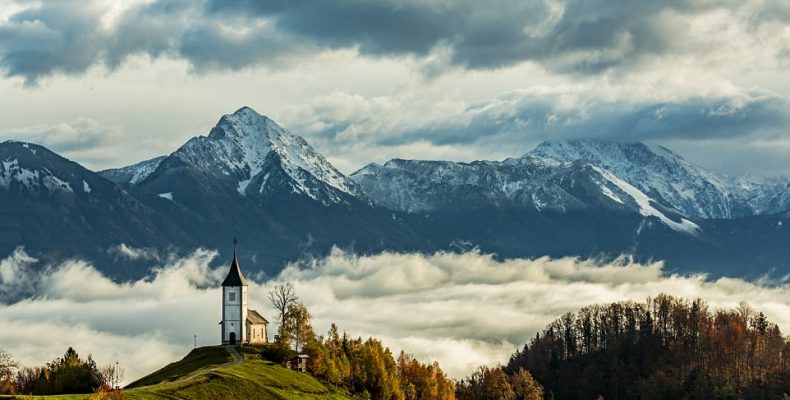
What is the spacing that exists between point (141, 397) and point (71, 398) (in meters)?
12.2

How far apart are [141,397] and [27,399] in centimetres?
1960

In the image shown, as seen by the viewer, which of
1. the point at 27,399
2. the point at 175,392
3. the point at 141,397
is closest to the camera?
the point at 27,399

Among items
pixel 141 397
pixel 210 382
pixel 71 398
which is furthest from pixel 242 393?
pixel 71 398

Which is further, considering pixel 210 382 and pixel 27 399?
pixel 210 382

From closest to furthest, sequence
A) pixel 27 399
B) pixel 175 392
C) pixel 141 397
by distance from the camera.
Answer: pixel 27 399 → pixel 141 397 → pixel 175 392

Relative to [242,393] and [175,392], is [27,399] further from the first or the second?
[242,393]

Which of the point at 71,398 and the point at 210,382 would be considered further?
the point at 210,382

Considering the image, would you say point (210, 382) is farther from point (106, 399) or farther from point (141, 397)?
point (106, 399)

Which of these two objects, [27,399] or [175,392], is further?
[175,392]

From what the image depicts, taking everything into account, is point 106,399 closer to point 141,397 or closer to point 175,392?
point 141,397

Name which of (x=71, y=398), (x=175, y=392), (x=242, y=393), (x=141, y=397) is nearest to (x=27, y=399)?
(x=71, y=398)

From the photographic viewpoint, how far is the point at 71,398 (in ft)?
552

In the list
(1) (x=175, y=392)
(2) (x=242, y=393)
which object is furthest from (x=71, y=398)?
(2) (x=242, y=393)

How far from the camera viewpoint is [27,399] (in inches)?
6388
